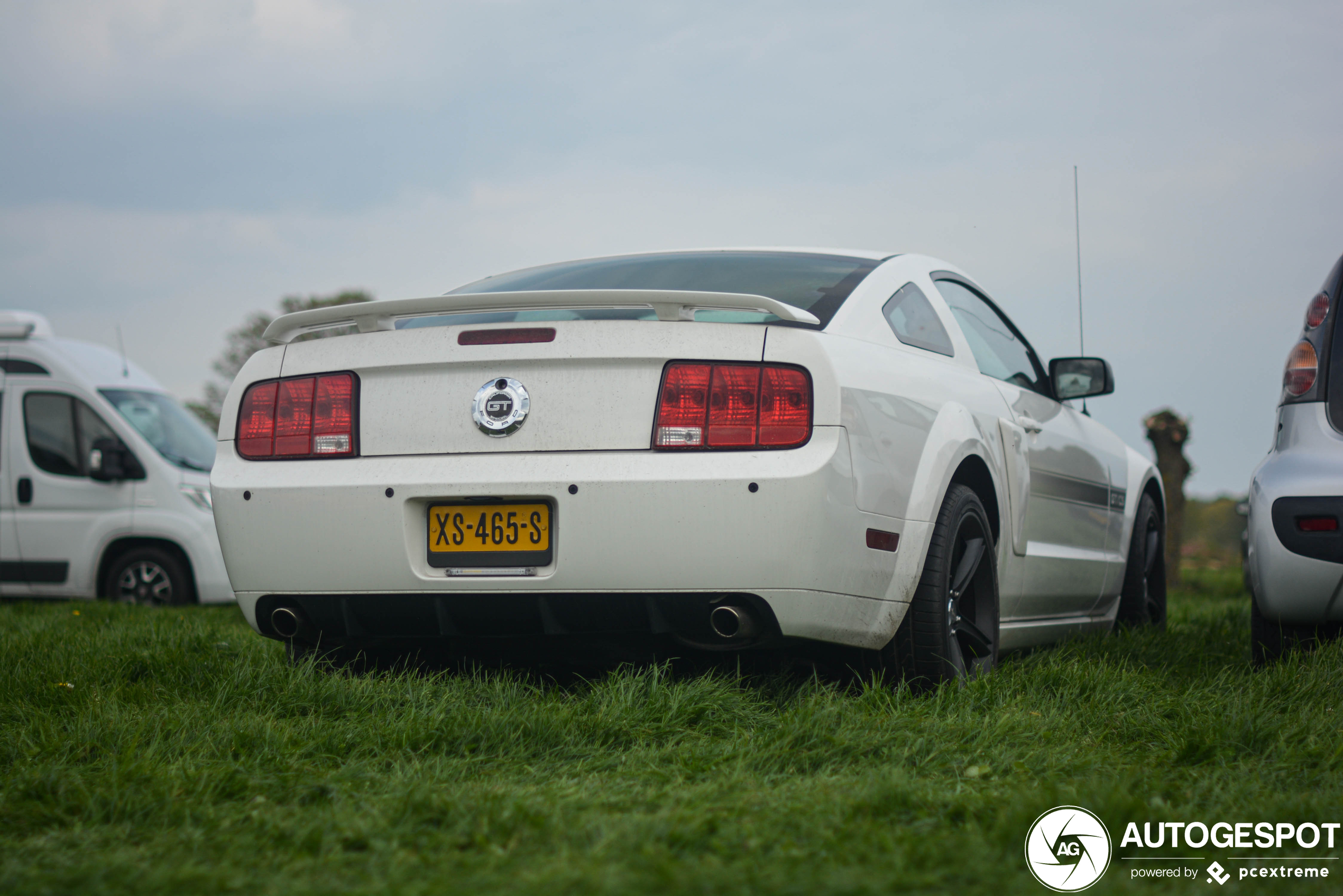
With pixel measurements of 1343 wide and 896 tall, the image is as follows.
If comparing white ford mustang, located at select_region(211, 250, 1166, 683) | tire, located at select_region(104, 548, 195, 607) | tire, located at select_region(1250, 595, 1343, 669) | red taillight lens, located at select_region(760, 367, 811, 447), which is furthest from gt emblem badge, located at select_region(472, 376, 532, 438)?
tire, located at select_region(104, 548, 195, 607)

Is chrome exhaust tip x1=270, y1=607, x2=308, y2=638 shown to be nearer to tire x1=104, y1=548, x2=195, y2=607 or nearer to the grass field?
the grass field

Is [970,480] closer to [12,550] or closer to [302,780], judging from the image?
[302,780]

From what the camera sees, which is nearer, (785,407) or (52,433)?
(785,407)

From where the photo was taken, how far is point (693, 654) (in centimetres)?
391

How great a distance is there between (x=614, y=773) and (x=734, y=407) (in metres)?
0.98

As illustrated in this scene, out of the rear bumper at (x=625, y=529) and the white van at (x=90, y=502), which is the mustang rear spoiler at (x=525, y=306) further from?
the white van at (x=90, y=502)

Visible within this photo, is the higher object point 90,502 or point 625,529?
point 625,529

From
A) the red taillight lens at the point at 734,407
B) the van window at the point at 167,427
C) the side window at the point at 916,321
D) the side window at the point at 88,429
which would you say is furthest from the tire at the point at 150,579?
the red taillight lens at the point at 734,407

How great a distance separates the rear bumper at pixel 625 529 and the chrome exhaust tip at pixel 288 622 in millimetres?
84

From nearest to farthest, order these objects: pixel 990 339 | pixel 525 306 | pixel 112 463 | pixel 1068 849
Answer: pixel 1068 849
pixel 525 306
pixel 990 339
pixel 112 463

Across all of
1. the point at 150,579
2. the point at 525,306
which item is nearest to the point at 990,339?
the point at 525,306

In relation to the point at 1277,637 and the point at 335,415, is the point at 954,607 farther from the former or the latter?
the point at 335,415

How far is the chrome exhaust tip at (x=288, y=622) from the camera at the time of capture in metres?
3.78

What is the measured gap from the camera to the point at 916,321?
4.27 meters
